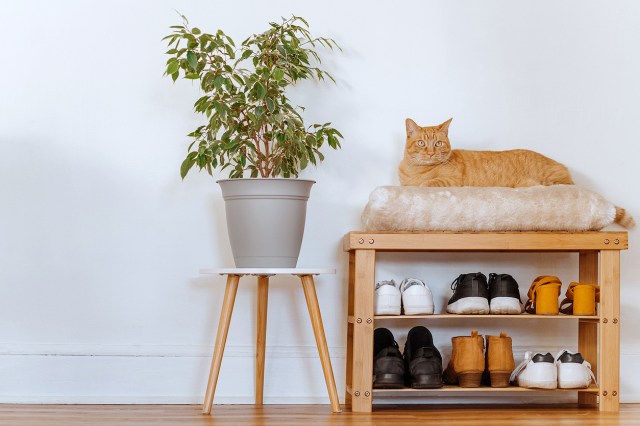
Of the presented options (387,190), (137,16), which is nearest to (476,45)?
(387,190)

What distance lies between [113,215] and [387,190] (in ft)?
2.69

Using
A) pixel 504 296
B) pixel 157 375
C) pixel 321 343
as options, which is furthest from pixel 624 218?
pixel 157 375

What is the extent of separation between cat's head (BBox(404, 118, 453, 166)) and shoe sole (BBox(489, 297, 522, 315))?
1.37 ft

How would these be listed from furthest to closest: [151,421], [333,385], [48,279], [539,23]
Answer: [539,23] < [48,279] < [333,385] < [151,421]

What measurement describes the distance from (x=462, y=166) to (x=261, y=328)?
2.35ft

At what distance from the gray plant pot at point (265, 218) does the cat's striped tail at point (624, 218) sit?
0.90 m

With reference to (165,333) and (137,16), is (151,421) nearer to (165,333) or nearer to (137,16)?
(165,333)

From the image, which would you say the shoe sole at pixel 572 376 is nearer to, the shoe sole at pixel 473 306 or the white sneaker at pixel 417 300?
the shoe sole at pixel 473 306

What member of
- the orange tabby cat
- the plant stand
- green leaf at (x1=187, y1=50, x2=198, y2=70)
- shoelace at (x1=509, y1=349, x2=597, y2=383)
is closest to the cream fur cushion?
the orange tabby cat

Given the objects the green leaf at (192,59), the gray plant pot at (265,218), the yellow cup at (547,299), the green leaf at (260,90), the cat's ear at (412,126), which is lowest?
the yellow cup at (547,299)

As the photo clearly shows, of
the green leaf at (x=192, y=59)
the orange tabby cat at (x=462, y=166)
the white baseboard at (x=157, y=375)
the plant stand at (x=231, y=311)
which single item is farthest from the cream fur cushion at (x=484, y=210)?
the green leaf at (x=192, y=59)

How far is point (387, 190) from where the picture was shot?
218 centimetres

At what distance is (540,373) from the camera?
215cm

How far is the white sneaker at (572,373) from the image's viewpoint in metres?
2.16
